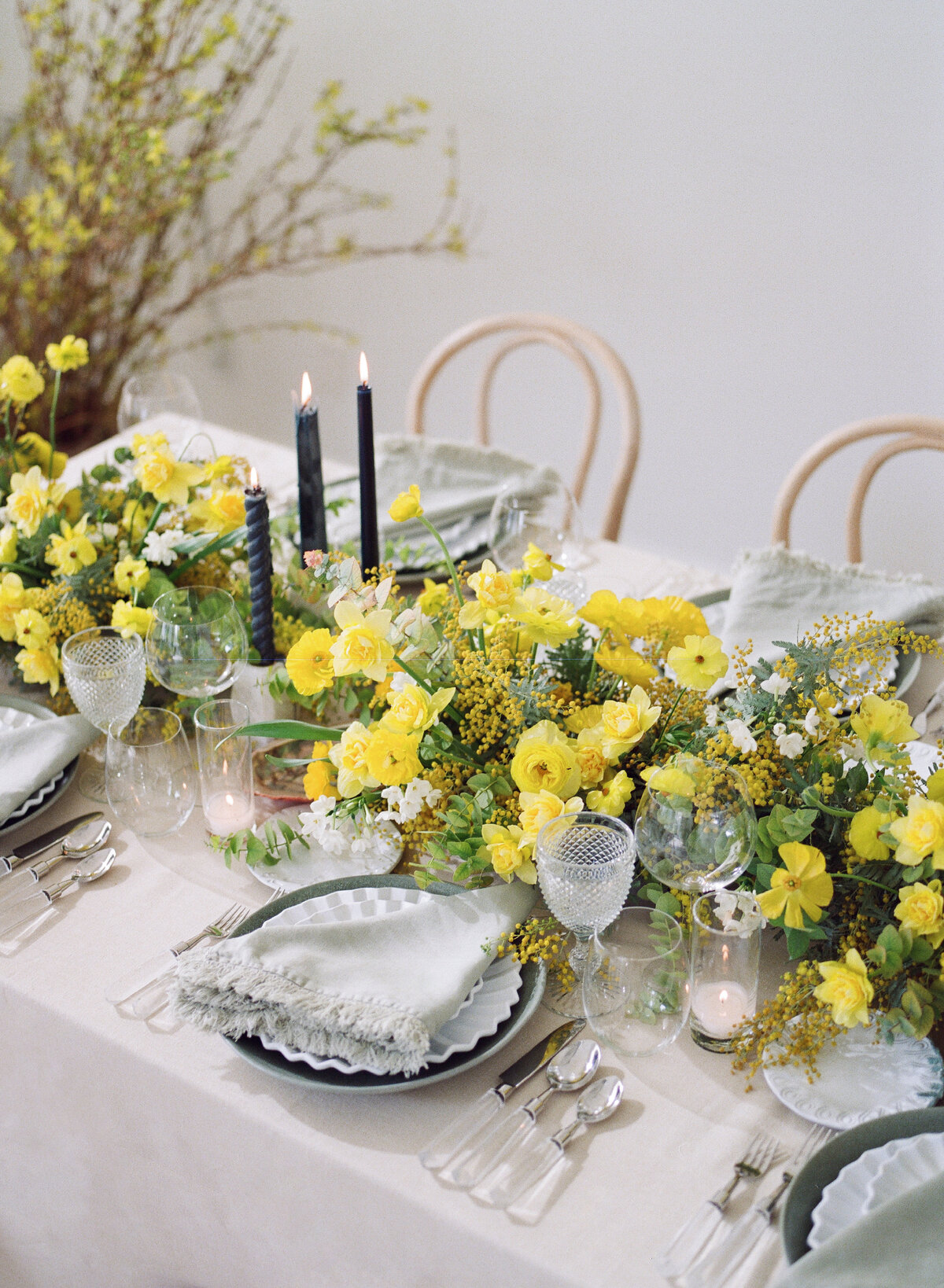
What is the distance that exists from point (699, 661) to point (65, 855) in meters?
0.65

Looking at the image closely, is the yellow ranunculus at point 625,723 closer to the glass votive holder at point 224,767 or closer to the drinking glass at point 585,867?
the drinking glass at point 585,867

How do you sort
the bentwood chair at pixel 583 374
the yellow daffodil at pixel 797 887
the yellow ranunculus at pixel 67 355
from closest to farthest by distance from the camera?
the yellow daffodil at pixel 797 887
the yellow ranunculus at pixel 67 355
the bentwood chair at pixel 583 374

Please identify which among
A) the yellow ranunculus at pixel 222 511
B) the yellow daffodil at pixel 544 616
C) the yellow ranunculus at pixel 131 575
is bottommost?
the yellow ranunculus at pixel 131 575

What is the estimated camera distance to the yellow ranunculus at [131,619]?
4.23 ft

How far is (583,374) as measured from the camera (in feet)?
7.50


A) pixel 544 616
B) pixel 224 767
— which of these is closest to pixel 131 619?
pixel 224 767

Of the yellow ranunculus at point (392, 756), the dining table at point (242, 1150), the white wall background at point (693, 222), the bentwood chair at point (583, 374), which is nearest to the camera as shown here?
the dining table at point (242, 1150)

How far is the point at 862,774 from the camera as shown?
38.8 inches

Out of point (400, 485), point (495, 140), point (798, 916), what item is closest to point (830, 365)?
point (495, 140)

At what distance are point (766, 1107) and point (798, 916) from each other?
0.15m

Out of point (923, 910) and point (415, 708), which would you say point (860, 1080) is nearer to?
point (923, 910)

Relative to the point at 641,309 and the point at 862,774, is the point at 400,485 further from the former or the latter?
the point at 641,309

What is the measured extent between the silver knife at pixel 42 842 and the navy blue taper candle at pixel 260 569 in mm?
242

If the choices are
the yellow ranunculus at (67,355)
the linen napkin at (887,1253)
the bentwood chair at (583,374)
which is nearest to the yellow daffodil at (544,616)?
the linen napkin at (887,1253)
